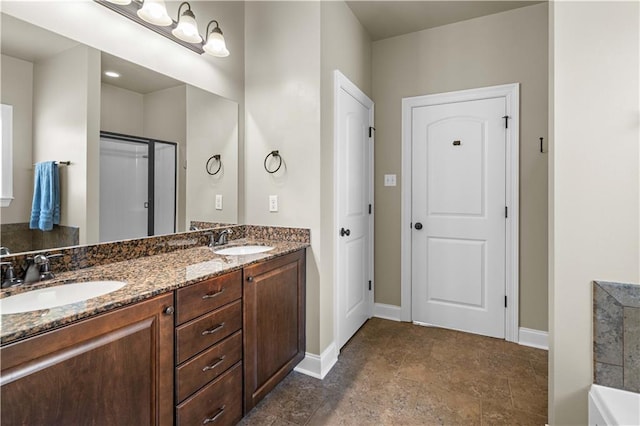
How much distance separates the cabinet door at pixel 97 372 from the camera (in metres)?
0.84

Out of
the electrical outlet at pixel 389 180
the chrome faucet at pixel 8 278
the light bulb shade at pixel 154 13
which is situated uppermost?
the light bulb shade at pixel 154 13

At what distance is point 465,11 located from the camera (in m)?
2.60

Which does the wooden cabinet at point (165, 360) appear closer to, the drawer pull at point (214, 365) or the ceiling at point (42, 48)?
the drawer pull at point (214, 365)

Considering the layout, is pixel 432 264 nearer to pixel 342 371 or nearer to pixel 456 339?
pixel 456 339

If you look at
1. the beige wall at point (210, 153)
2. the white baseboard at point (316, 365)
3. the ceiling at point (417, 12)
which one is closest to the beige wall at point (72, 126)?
the beige wall at point (210, 153)

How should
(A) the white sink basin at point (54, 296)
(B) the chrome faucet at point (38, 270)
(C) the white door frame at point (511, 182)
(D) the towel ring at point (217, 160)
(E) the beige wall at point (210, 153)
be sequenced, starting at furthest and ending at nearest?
(C) the white door frame at point (511, 182) < (D) the towel ring at point (217, 160) < (E) the beige wall at point (210, 153) < (B) the chrome faucet at point (38, 270) < (A) the white sink basin at point (54, 296)

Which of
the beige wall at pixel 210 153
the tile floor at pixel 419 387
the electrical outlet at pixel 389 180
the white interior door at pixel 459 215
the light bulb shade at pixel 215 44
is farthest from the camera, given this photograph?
the electrical outlet at pixel 389 180

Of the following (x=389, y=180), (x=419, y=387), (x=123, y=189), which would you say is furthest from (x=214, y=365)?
(x=389, y=180)

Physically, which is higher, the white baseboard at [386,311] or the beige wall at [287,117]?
the beige wall at [287,117]

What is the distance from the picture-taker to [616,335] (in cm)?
135

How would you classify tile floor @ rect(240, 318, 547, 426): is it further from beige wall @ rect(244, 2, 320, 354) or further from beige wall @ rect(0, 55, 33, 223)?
beige wall @ rect(0, 55, 33, 223)

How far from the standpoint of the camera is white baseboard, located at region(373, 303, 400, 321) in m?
3.07

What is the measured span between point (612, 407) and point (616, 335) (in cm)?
30

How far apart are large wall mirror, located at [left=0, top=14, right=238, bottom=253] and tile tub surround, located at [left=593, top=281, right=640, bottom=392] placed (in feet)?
7.10
